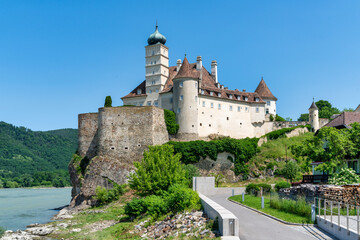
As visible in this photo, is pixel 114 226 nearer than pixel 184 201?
No

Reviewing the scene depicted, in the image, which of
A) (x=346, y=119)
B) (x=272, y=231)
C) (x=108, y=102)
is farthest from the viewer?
(x=108, y=102)

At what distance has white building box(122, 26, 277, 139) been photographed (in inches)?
2441

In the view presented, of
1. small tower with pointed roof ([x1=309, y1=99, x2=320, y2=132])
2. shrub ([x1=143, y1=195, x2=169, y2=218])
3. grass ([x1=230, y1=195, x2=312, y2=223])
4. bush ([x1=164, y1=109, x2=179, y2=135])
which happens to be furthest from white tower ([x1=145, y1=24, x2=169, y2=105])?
grass ([x1=230, y1=195, x2=312, y2=223])

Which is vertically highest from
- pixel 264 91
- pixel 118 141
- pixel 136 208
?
pixel 264 91

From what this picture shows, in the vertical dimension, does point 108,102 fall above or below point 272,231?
above

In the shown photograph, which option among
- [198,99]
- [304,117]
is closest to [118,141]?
[198,99]

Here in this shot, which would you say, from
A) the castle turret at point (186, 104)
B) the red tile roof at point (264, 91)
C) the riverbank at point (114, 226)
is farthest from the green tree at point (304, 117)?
the riverbank at point (114, 226)

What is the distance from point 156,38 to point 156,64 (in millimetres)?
4957

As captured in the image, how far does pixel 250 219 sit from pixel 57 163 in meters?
169

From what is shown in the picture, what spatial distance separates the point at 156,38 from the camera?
69.2m

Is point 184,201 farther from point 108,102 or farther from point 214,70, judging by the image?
point 214,70

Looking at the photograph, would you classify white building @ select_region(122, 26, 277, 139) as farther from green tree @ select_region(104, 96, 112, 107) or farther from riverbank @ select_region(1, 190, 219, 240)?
riverbank @ select_region(1, 190, 219, 240)

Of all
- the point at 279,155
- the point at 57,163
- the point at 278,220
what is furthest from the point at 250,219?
the point at 57,163

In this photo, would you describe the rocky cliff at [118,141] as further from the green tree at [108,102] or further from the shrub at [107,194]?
the shrub at [107,194]
